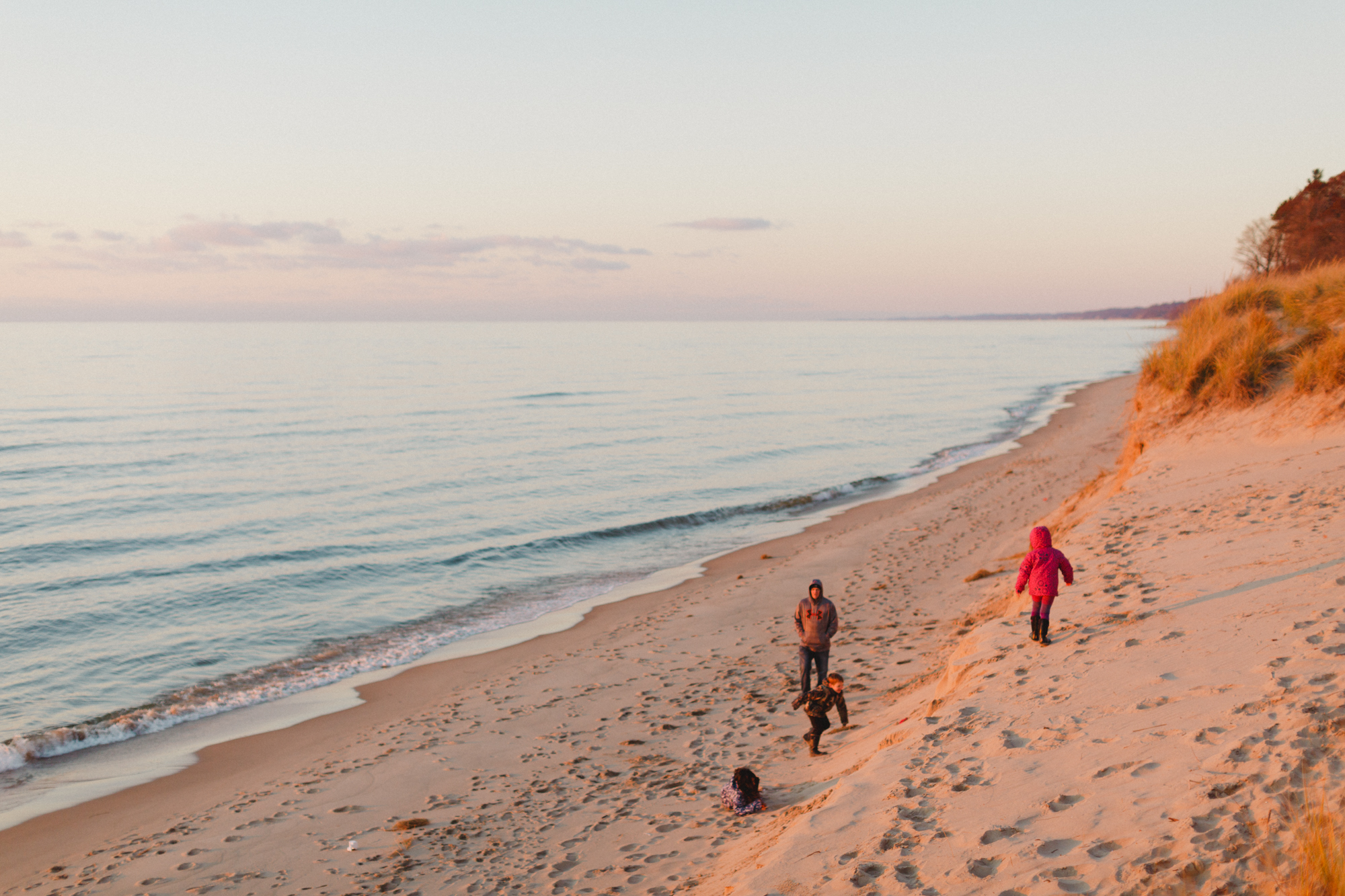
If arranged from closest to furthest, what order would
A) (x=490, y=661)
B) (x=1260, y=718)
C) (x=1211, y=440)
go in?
(x=1260, y=718), (x=490, y=661), (x=1211, y=440)

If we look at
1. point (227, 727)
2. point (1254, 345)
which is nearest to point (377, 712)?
point (227, 727)

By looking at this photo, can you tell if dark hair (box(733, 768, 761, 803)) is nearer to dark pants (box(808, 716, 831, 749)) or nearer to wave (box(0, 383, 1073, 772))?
dark pants (box(808, 716, 831, 749))

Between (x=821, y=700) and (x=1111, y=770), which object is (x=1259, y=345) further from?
(x=1111, y=770)

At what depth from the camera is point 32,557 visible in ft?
63.2

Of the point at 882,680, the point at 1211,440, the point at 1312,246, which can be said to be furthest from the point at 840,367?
the point at 882,680

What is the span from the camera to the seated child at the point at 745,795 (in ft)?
23.3

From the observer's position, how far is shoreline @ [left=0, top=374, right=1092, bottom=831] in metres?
9.86

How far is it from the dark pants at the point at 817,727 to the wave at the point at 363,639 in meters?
8.84

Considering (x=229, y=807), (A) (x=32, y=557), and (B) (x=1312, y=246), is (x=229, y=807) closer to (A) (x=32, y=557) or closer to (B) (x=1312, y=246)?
(A) (x=32, y=557)

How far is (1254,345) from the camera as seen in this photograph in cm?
1595

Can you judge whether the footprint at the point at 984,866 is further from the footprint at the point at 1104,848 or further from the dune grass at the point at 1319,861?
the dune grass at the point at 1319,861

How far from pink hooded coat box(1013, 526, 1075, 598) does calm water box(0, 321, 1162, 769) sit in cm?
1092

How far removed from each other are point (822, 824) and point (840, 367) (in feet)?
274

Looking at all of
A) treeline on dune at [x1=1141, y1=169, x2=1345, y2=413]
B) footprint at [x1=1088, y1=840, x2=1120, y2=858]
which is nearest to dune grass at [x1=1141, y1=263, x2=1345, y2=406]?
treeline on dune at [x1=1141, y1=169, x2=1345, y2=413]
